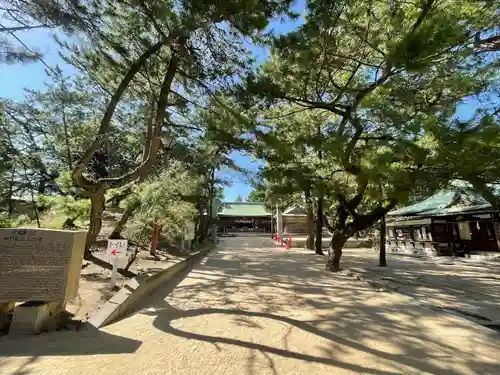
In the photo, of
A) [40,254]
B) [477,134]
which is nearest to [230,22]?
[477,134]

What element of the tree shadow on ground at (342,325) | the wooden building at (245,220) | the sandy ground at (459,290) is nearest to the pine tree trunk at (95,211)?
the tree shadow on ground at (342,325)

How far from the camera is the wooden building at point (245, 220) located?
122ft

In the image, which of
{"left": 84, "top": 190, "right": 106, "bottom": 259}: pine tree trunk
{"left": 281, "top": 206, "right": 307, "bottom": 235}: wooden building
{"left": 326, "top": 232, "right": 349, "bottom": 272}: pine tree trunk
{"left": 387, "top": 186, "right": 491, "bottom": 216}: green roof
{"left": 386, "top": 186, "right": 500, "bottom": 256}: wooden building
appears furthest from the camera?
{"left": 281, "top": 206, "right": 307, "bottom": 235}: wooden building

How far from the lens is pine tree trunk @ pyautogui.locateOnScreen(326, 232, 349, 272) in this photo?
8.27 meters

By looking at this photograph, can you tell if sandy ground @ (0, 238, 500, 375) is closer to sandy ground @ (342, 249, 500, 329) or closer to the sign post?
sandy ground @ (342, 249, 500, 329)

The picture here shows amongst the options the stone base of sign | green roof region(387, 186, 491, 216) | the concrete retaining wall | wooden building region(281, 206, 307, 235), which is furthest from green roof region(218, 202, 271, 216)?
the stone base of sign

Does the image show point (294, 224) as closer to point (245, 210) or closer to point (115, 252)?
point (245, 210)

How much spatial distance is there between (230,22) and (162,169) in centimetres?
575

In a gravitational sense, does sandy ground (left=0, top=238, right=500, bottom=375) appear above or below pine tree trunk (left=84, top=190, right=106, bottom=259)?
below

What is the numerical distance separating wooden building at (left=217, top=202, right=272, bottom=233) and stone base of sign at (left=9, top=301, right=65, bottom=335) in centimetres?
3349

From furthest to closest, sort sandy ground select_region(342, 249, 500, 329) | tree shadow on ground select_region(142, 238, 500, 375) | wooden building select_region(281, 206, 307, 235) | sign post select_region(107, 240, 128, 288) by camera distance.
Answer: wooden building select_region(281, 206, 307, 235) < sign post select_region(107, 240, 128, 288) < sandy ground select_region(342, 249, 500, 329) < tree shadow on ground select_region(142, 238, 500, 375)

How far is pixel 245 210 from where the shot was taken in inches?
1524

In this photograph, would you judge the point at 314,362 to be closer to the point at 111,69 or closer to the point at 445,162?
the point at 445,162

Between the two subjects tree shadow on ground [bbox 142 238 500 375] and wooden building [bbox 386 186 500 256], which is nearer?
tree shadow on ground [bbox 142 238 500 375]
